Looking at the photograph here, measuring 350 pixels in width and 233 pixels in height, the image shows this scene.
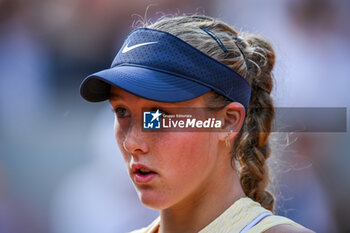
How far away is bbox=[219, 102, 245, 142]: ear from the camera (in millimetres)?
1424

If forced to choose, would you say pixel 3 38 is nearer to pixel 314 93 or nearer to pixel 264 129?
pixel 314 93

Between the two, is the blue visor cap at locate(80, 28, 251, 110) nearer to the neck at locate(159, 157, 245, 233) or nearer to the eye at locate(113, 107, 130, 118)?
the eye at locate(113, 107, 130, 118)

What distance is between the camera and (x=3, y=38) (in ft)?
13.5

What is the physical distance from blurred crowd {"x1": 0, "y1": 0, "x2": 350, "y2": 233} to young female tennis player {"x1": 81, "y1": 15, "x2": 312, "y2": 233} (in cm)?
170

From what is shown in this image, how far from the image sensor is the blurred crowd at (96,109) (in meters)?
3.39

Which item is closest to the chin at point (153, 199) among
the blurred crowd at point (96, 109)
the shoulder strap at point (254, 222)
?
the shoulder strap at point (254, 222)

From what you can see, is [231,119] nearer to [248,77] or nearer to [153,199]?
[248,77]

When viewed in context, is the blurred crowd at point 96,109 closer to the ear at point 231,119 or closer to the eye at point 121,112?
the ear at point 231,119

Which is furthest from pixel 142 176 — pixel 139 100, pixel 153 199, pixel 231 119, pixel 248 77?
pixel 248 77

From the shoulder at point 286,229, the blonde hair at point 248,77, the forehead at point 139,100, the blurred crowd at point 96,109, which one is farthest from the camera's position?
the blurred crowd at point 96,109

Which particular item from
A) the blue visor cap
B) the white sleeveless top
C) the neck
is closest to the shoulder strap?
the white sleeveless top

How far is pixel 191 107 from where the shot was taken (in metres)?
1.37

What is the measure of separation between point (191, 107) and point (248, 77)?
26 centimetres

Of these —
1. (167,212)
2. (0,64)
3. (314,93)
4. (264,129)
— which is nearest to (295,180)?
(314,93)
